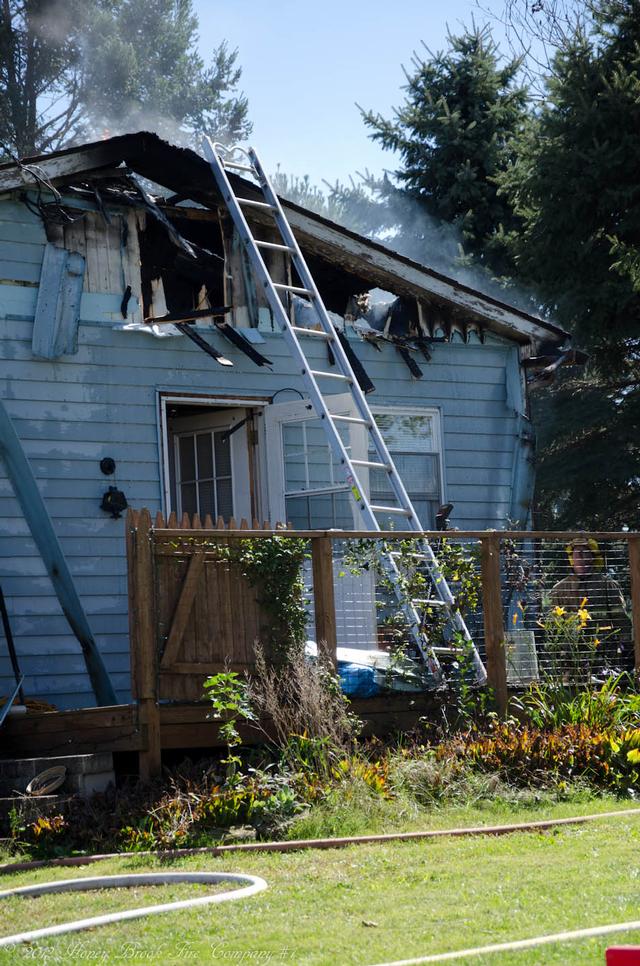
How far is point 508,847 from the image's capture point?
6.15 metres

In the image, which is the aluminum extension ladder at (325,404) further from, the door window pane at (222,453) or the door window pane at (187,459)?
the door window pane at (187,459)

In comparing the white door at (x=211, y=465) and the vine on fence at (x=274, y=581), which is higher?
the white door at (x=211, y=465)

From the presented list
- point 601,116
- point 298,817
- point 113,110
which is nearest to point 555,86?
point 601,116

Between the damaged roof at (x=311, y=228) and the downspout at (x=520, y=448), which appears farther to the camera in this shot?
the downspout at (x=520, y=448)

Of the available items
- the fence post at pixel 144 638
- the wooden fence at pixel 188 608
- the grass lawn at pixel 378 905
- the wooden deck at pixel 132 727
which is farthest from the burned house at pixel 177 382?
the grass lawn at pixel 378 905

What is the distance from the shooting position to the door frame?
1018cm

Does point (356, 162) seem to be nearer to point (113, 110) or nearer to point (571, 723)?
point (113, 110)

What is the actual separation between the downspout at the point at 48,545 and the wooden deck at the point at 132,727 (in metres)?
1.40

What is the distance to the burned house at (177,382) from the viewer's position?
31.6 feet

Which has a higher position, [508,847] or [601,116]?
[601,116]

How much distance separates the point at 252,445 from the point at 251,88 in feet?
81.4

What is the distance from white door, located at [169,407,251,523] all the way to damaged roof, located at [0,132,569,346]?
6.17 feet

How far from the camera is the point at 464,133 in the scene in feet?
→ 74.2

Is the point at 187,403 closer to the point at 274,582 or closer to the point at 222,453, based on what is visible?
the point at 222,453
